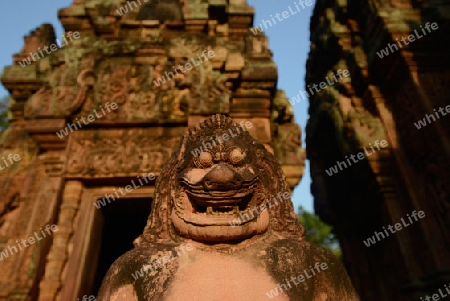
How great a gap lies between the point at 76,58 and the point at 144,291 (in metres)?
5.10

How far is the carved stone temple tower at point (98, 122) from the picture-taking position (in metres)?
4.29

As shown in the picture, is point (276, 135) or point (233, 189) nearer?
point (233, 189)

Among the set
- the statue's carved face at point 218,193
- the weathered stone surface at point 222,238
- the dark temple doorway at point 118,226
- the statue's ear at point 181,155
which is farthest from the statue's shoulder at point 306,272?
the dark temple doorway at point 118,226

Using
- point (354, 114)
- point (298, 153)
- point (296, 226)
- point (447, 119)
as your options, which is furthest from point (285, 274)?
point (354, 114)

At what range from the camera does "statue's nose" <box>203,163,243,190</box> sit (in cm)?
189

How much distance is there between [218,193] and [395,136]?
6009 millimetres

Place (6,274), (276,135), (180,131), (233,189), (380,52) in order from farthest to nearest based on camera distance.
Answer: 1. (380,52)
2. (276,135)
3. (180,131)
4. (6,274)
5. (233,189)

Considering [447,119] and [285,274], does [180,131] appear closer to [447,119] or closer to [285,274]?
[285,274]

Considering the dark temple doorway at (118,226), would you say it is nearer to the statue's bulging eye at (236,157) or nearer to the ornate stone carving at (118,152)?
the ornate stone carving at (118,152)

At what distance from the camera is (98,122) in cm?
505

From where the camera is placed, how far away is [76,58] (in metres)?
5.64

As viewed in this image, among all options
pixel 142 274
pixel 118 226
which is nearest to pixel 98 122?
pixel 118 226

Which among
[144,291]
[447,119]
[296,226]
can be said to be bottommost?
[144,291]

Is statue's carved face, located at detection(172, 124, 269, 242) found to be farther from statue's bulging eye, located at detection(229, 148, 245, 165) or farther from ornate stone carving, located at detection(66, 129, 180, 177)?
ornate stone carving, located at detection(66, 129, 180, 177)
